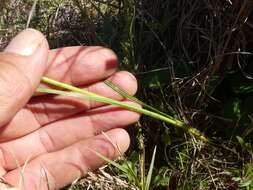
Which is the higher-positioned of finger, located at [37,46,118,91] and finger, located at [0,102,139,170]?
finger, located at [37,46,118,91]

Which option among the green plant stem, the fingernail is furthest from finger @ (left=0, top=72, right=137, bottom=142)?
the fingernail

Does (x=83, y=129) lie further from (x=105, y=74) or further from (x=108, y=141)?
(x=105, y=74)

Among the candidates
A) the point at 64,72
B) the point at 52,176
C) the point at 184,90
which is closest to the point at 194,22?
the point at 184,90

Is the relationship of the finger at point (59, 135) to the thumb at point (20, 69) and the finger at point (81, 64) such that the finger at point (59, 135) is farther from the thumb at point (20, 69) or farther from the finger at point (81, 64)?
the thumb at point (20, 69)

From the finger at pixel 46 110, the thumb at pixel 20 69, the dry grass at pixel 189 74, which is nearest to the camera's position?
the thumb at pixel 20 69

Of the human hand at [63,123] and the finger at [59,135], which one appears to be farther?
the finger at [59,135]

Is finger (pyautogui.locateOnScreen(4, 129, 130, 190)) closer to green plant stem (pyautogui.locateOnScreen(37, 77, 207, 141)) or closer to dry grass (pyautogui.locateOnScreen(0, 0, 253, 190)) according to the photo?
dry grass (pyautogui.locateOnScreen(0, 0, 253, 190))

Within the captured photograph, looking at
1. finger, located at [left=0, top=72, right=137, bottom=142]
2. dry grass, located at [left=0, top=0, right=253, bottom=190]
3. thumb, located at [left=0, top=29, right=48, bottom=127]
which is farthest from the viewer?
finger, located at [left=0, top=72, right=137, bottom=142]

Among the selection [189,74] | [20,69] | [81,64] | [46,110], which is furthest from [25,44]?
[189,74]

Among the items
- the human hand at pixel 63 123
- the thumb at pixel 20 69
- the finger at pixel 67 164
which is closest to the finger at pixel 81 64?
the human hand at pixel 63 123
